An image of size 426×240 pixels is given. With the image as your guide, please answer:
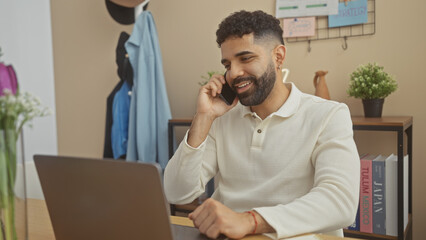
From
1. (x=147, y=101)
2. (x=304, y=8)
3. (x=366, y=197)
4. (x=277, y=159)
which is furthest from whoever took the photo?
(x=147, y=101)

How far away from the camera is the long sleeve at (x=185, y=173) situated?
127 cm

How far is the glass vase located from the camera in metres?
0.61

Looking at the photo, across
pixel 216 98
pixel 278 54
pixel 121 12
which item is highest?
pixel 121 12

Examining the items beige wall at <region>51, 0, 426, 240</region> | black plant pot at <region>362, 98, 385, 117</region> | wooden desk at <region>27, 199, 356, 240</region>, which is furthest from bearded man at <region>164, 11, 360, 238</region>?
beige wall at <region>51, 0, 426, 240</region>

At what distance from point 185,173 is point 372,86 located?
1.04 m

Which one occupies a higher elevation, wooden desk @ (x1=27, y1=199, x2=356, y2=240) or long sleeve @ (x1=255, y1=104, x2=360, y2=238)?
long sleeve @ (x1=255, y1=104, x2=360, y2=238)

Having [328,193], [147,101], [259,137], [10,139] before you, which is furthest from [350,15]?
[10,139]

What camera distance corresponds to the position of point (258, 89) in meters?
1.31

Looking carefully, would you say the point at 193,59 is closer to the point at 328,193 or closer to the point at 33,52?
the point at 33,52

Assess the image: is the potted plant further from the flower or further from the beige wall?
the flower

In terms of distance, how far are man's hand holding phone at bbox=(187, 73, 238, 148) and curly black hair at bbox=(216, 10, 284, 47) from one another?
0.16 meters

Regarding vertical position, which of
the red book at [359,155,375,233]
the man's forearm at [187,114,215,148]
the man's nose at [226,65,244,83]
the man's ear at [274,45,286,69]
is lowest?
the red book at [359,155,375,233]

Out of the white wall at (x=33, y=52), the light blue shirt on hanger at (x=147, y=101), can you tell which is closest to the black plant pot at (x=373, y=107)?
the light blue shirt on hanger at (x=147, y=101)

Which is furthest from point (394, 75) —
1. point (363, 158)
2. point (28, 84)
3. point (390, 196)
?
point (28, 84)
